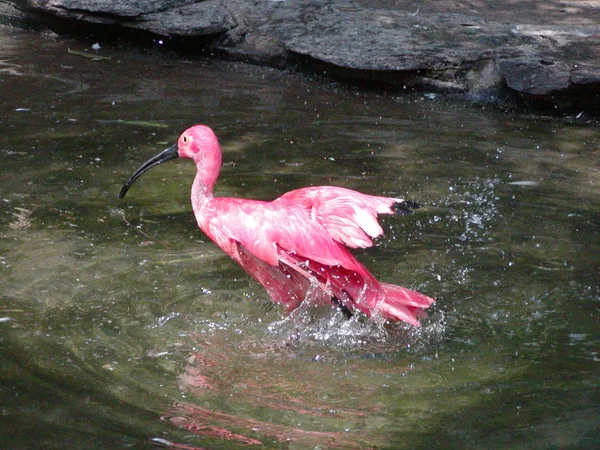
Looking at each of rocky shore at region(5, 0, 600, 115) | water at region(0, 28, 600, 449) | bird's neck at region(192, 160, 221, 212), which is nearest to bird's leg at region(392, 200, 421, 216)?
water at region(0, 28, 600, 449)

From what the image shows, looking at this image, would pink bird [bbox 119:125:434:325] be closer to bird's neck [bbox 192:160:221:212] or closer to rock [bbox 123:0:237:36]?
bird's neck [bbox 192:160:221:212]

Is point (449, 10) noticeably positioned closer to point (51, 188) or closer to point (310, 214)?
point (51, 188)

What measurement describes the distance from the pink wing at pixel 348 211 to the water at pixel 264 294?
0.50 metres

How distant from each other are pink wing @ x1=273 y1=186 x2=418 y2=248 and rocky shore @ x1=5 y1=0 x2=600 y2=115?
3.79m

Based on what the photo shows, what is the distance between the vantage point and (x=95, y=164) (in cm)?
639

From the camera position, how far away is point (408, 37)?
8703mm

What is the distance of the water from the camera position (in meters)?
→ 3.55

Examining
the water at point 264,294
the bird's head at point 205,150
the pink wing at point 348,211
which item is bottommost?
the water at point 264,294

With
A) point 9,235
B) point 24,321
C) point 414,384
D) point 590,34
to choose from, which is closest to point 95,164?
point 9,235

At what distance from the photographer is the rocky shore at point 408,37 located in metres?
7.92

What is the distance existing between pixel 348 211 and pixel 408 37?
4.67m

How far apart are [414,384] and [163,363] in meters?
1.05

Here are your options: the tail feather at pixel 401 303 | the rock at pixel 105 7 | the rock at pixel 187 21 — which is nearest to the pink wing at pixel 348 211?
the tail feather at pixel 401 303

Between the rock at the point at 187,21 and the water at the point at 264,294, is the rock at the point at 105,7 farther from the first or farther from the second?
the water at the point at 264,294
